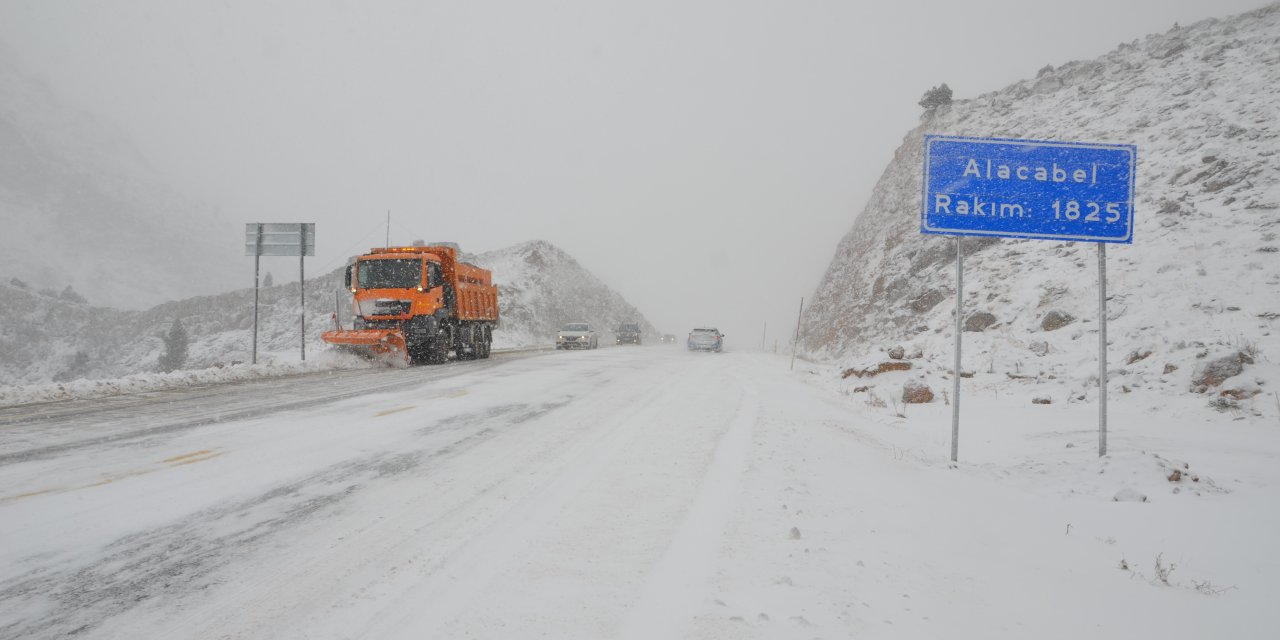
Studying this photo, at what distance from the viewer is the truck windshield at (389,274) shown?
56.1 feet

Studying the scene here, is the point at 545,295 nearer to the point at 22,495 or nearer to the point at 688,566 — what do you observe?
the point at 22,495

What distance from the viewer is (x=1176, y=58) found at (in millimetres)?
27422

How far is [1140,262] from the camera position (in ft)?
45.9

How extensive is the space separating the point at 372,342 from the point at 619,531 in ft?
48.1

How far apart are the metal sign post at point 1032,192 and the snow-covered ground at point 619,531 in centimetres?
141

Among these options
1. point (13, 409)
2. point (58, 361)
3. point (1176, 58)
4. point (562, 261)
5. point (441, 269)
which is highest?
point (1176, 58)

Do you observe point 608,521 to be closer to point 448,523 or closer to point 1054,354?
point 448,523

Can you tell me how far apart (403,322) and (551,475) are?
13.5 metres

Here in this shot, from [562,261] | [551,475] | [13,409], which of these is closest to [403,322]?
[13,409]

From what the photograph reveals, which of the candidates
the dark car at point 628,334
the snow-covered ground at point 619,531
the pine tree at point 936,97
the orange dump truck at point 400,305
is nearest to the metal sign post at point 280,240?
the orange dump truck at point 400,305

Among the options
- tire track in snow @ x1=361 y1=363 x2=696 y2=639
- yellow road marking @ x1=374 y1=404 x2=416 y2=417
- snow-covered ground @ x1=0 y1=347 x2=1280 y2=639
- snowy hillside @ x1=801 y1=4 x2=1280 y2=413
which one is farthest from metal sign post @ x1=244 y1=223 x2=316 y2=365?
snowy hillside @ x1=801 y1=4 x2=1280 y2=413

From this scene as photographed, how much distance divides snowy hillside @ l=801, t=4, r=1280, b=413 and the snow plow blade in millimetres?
12678

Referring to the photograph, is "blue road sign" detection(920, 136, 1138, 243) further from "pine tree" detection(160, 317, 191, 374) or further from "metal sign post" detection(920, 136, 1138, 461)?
"pine tree" detection(160, 317, 191, 374)

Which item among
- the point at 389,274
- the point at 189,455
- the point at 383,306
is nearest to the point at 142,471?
the point at 189,455
